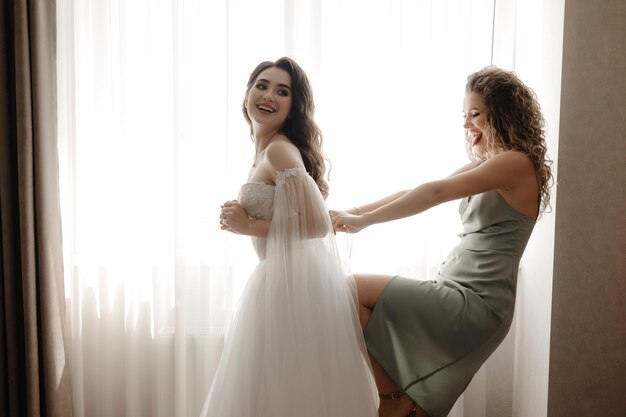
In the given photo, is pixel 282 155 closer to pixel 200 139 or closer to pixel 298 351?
pixel 298 351

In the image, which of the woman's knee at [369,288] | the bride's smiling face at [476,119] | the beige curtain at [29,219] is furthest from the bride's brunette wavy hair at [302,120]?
the beige curtain at [29,219]

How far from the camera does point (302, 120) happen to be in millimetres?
1887

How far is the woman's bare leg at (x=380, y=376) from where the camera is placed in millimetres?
1684

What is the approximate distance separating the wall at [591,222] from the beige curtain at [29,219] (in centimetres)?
224

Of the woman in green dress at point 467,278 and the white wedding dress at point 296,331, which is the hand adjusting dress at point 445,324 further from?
the white wedding dress at point 296,331

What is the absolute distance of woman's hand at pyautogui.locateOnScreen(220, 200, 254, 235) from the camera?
1.73m

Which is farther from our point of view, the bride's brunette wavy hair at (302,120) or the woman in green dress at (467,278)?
the bride's brunette wavy hair at (302,120)

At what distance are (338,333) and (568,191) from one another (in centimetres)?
125

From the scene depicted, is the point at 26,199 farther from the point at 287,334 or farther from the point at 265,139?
the point at 287,334

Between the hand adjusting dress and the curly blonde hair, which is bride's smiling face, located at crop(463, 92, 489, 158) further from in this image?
the hand adjusting dress

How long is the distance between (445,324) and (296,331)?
51cm

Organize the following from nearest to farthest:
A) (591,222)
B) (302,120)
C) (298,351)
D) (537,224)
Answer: (298,351)
(302,120)
(591,222)
(537,224)

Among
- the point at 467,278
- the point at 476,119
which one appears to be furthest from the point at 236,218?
the point at 476,119

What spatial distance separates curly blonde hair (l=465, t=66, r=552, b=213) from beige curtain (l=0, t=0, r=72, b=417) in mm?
1894
